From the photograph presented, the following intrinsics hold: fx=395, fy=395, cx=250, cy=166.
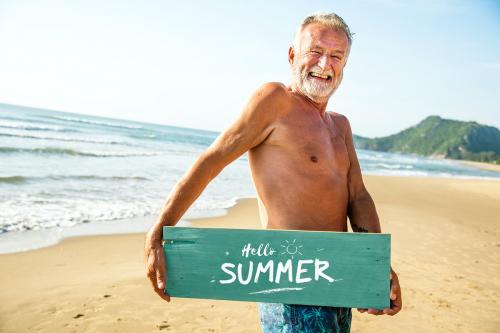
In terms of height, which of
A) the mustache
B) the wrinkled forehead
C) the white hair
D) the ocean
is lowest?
the ocean

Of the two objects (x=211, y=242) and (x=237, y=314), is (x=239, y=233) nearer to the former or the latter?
(x=211, y=242)

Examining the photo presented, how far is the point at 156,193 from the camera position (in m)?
10.7

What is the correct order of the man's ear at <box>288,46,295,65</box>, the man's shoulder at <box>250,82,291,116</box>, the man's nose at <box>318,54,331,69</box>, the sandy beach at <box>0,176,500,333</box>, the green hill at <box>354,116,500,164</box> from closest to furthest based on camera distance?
the man's shoulder at <box>250,82,291,116</box> < the man's nose at <box>318,54,331,69</box> < the man's ear at <box>288,46,295,65</box> < the sandy beach at <box>0,176,500,333</box> < the green hill at <box>354,116,500,164</box>

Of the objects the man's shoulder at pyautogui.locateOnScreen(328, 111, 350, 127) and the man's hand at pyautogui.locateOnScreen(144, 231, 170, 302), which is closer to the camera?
the man's hand at pyautogui.locateOnScreen(144, 231, 170, 302)

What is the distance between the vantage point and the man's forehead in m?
1.79

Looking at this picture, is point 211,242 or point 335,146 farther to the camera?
point 335,146

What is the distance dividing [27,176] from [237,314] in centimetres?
893

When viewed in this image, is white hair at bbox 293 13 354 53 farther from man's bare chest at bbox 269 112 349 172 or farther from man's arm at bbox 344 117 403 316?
man's arm at bbox 344 117 403 316

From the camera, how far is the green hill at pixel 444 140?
9769 centimetres

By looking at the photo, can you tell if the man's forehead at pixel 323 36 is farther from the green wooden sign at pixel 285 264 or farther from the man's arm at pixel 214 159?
the green wooden sign at pixel 285 264

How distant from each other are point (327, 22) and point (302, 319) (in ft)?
4.27

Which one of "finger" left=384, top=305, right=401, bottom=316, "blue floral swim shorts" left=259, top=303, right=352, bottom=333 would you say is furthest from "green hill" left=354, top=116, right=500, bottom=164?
"blue floral swim shorts" left=259, top=303, right=352, bottom=333

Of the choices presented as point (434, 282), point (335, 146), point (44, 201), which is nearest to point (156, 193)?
point (44, 201)

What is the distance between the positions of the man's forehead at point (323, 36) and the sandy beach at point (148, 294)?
10.0 feet
